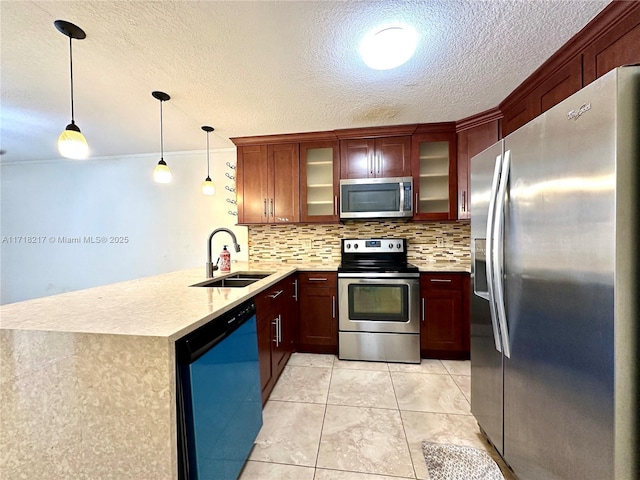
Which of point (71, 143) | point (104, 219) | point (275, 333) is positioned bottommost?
point (275, 333)

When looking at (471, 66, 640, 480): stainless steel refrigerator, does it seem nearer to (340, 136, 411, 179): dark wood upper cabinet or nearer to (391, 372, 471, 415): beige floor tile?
(391, 372, 471, 415): beige floor tile

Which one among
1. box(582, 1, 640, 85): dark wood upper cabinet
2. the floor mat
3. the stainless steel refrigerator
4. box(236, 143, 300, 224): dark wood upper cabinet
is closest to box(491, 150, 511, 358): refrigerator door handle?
the stainless steel refrigerator

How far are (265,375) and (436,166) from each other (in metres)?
2.60

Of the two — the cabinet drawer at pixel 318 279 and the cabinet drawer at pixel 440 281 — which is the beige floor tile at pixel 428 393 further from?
the cabinet drawer at pixel 318 279

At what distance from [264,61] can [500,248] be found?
5.72 ft

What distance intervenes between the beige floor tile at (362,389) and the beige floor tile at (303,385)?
7 centimetres

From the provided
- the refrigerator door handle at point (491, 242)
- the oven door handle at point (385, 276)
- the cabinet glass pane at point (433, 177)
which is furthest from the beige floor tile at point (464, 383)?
the cabinet glass pane at point (433, 177)

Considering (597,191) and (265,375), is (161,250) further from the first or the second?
(597,191)

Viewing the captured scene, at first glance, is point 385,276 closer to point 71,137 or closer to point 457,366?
point 457,366

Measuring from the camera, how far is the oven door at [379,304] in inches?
97.7

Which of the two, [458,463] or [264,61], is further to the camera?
[264,61]

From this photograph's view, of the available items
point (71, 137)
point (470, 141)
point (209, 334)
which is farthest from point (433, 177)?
point (71, 137)

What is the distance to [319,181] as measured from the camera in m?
2.96

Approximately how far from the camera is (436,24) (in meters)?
1.36
